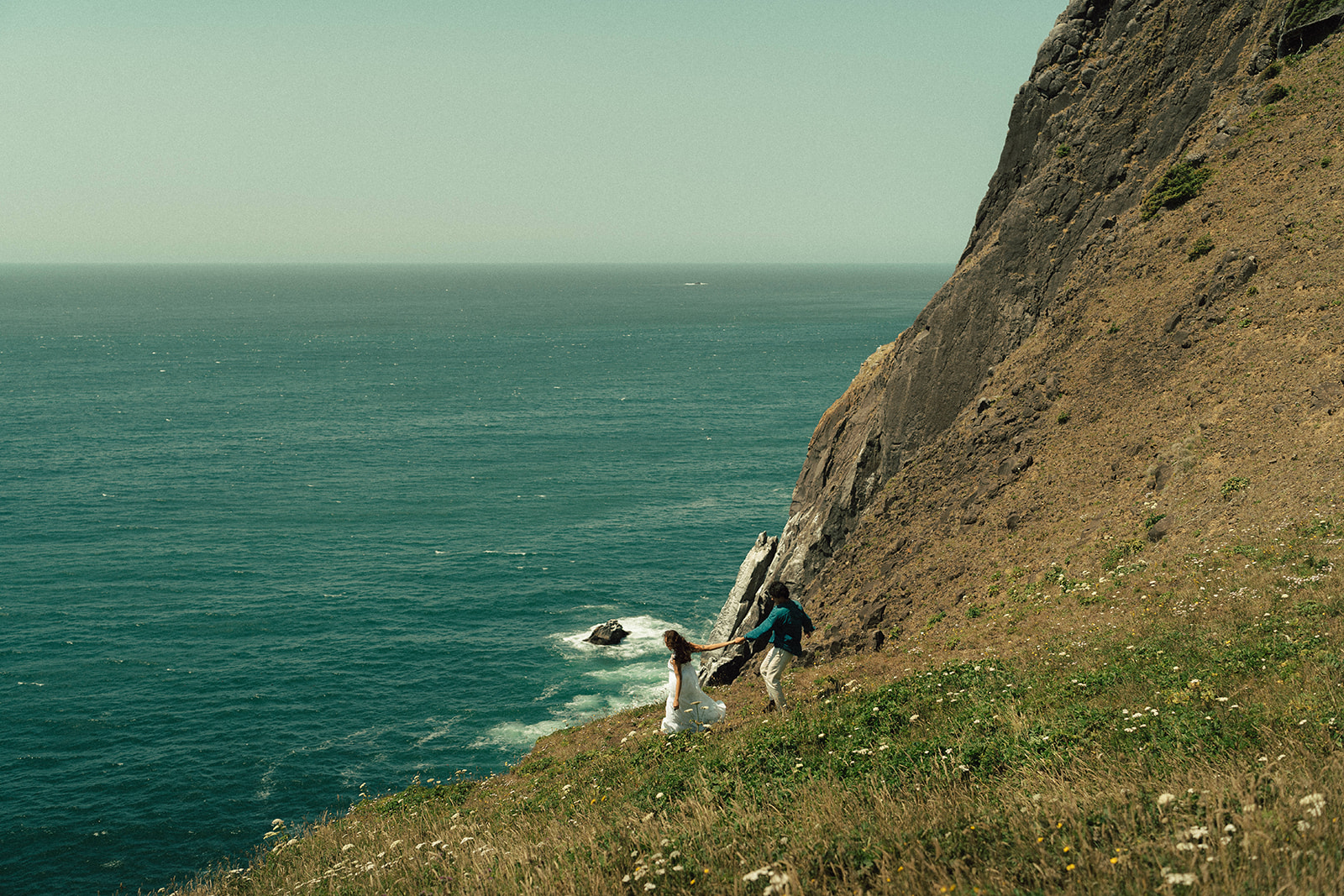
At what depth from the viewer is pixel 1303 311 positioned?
72.3ft

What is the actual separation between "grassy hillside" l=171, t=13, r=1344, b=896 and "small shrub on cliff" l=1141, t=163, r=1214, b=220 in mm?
183

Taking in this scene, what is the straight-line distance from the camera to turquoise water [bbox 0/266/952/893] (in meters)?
35.6

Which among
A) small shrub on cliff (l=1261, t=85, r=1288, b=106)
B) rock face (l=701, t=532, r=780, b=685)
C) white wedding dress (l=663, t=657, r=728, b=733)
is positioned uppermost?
small shrub on cliff (l=1261, t=85, r=1288, b=106)

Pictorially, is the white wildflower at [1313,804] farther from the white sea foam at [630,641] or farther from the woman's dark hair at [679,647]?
the white sea foam at [630,641]

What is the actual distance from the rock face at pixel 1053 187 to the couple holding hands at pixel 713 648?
53.8 feet

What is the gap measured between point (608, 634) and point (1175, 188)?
33.7 meters

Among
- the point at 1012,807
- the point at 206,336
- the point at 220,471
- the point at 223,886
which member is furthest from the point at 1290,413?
the point at 206,336

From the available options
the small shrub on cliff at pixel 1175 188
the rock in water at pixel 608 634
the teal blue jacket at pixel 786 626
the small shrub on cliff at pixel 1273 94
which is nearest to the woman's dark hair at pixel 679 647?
the teal blue jacket at pixel 786 626

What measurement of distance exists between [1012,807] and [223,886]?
1057 cm

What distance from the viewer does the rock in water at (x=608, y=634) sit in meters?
48.0

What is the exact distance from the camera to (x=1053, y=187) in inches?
1266

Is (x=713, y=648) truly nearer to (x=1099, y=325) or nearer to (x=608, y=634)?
(x=1099, y=325)

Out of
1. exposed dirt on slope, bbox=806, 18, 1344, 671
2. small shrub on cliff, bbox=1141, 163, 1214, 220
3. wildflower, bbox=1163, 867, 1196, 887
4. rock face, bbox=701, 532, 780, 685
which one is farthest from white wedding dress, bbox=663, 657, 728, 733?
small shrub on cliff, bbox=1141, 163, 1214, 220

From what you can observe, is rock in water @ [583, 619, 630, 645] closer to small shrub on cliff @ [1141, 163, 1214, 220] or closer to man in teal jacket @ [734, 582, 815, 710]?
Result: small shrub on cliff @ [1141, 163, 1214, 220]
